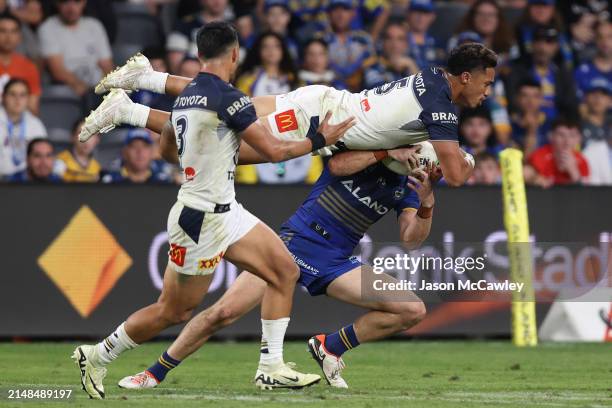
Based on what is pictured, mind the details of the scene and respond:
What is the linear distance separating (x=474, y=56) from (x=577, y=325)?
19.2 feet

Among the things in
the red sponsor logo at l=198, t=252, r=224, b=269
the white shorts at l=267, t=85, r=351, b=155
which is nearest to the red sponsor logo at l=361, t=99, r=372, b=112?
the white shorts at l=267, t=85, r=351, b=155

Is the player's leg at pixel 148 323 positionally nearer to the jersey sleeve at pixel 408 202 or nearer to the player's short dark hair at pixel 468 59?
the jersey sleeve at pixel 408 202

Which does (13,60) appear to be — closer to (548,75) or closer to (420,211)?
(548,75)

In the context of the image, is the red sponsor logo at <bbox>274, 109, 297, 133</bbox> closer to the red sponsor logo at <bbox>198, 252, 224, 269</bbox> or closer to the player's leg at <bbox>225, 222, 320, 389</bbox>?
the player's leg at <bbox>225, 222, 320, 389</bbox>

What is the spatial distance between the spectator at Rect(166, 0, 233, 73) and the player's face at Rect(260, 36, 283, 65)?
105cm

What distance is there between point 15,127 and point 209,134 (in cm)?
695

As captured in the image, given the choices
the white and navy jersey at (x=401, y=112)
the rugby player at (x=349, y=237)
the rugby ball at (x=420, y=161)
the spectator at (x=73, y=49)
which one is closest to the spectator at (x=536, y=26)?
the spectator at (x=73, y=49)

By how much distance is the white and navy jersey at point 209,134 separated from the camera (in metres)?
8.79

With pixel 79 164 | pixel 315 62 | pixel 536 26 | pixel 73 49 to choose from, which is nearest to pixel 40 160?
pixel 79 164

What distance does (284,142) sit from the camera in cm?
898

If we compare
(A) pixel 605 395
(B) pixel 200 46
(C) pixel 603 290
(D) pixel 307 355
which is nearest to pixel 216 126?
(B) pixel 200 46

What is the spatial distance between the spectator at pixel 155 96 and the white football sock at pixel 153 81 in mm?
5352

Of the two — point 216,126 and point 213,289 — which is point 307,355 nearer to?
point 213,289

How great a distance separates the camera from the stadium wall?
14078mm
